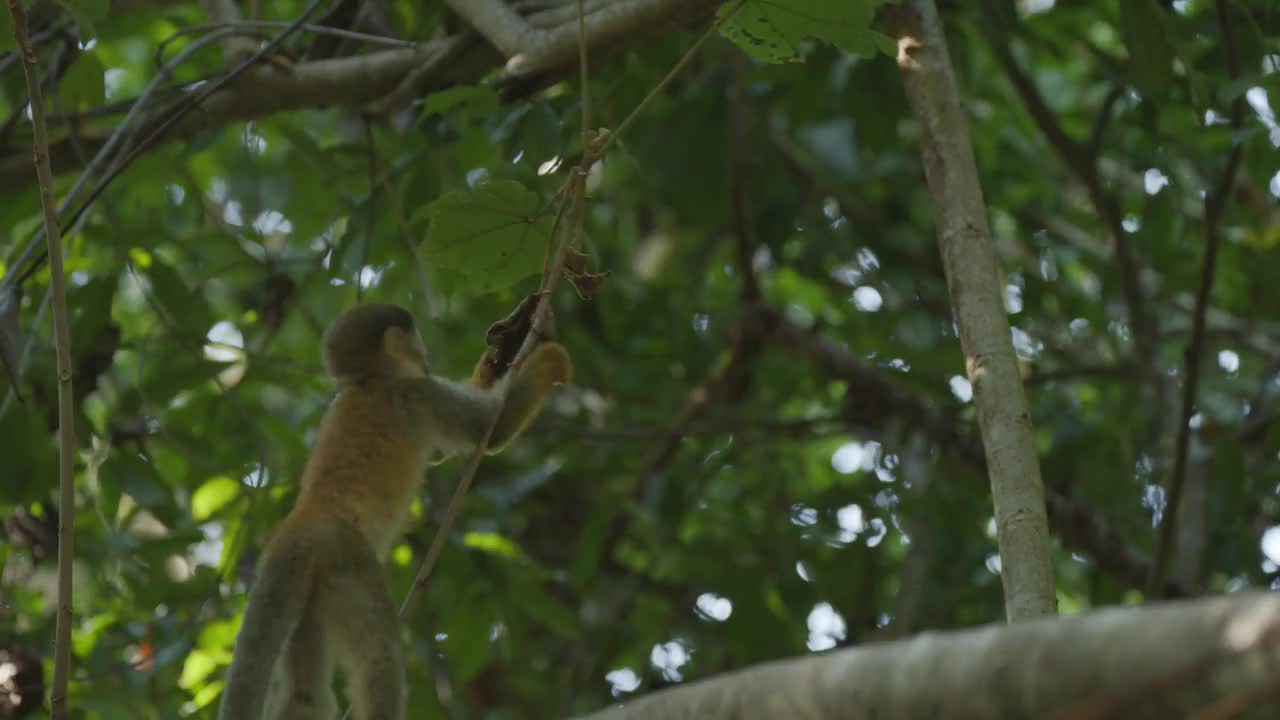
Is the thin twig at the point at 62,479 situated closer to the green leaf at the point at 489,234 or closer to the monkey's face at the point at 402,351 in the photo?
the green leaf at the point at 489,234

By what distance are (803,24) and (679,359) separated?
141 inches

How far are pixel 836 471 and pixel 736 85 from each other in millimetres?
2735

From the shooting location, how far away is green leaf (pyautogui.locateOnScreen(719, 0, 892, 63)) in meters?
3.10

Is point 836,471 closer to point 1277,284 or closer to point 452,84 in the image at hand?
point 1277,284

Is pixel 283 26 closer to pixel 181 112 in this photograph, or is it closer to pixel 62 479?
pixel 181 112

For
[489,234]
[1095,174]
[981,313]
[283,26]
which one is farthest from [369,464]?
[1095,174]

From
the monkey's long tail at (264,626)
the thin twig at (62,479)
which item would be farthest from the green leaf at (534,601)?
the thin twig at (62,479)

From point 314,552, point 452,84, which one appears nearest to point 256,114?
point 452,84

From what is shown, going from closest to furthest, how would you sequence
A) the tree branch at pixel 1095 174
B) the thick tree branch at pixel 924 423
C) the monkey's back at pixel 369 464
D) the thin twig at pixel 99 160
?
the thin twig at pixel 99 160 < the monkey's back at pixel 369 464 < the tree branch at pixel 1095 174 < the thick tree branch at pixel 924 423

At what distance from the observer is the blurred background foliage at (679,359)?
4.67 meters

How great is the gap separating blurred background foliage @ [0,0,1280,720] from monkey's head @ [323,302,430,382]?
0.60 feet

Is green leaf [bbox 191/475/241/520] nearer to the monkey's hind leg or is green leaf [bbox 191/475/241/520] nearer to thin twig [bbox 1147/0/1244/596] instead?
the monkey's hind leg

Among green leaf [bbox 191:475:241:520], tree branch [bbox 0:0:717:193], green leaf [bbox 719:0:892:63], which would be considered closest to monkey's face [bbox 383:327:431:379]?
tree branch [bbox 0:0:717:193]

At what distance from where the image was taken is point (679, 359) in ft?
22.0
